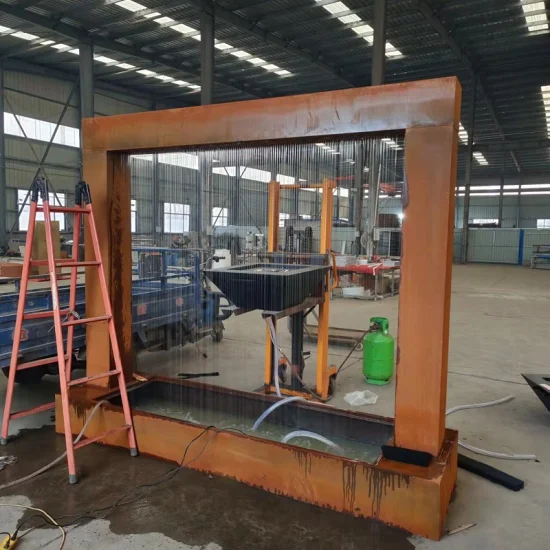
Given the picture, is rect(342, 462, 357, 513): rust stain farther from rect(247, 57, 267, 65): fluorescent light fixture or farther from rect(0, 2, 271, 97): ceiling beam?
rect(247, 57, 267, 65): fluorescent light fixture

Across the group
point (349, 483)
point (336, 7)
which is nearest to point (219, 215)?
point (349, 483)

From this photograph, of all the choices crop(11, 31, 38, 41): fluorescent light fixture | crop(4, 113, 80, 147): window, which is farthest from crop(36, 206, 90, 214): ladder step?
crop(4, 113, 80, 147): window

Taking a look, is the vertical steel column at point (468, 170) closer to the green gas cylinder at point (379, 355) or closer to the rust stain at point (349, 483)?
the green gas cylinder at point (379, 355)

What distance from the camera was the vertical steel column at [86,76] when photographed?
10.9 metres

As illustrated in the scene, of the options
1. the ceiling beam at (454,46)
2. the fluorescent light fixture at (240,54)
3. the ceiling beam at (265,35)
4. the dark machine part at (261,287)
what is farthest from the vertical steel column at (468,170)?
the dark machine part at (261,287)

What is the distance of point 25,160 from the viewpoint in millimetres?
14250

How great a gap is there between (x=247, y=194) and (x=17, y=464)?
7.17 ft

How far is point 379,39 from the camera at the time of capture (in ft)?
29.0

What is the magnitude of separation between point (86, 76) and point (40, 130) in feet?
14.7

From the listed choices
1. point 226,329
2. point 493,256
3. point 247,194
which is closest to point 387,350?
point 247,194

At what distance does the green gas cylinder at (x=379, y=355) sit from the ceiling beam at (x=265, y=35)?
7.71 m

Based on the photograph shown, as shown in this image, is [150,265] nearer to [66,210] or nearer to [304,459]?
[66,210]

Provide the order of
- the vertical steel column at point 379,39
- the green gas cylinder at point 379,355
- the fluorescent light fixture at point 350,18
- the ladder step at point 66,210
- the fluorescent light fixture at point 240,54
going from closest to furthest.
→ the ladder step at point 66,210 → the green gas cylinder at point 379,355 → the vertical steel column at point 379,39 → the fluorescent light fixture at point 350,18 → the fluorescent light fixture at point 240,54

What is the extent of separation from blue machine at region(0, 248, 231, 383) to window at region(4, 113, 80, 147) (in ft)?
38.1
